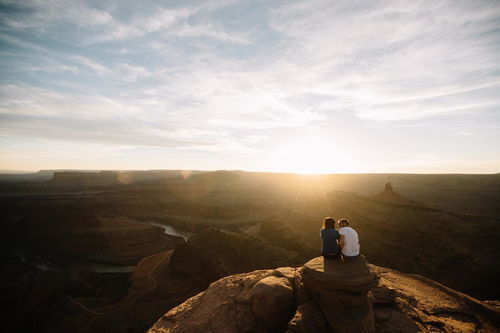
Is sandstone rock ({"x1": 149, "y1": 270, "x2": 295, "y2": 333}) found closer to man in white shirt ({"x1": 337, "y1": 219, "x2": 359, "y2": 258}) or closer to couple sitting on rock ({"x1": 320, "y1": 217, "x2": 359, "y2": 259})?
couple sitting on rock ({"x1": 320, "y1": 217, "x2": 359, "y2": 259})

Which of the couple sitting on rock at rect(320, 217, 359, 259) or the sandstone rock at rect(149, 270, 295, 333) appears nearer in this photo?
the couple sitting on rock at rect(320, 217, 359, 259)

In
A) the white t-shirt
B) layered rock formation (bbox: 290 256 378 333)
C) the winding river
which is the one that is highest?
the white t-shirt

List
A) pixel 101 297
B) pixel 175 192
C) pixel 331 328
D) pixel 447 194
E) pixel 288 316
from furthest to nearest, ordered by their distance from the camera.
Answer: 1. pixel 175 192
2. pixel 447 194
3. pixel 101 297
4. pixel 288 316
5. pixel 331 328

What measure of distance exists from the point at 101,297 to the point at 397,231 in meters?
31.4

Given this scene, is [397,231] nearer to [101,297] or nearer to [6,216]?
[101,297]

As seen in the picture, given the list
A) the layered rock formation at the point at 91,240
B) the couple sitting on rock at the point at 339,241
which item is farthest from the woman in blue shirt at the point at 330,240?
the layered rock formation at the point at 91,240

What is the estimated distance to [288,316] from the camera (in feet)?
24.0

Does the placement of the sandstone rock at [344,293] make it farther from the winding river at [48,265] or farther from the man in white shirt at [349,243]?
the winding river at [48,265]

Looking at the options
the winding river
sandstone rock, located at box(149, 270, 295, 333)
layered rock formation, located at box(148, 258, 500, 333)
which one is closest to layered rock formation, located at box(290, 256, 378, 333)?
layered rock formation, located at box(148, 258, 500, 333)

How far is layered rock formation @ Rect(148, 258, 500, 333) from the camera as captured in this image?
6.45m

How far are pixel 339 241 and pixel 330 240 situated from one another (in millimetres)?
254

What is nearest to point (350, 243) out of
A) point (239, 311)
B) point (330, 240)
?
point (330, 240)

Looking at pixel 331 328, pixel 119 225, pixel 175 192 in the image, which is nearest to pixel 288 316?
pixel 331 328

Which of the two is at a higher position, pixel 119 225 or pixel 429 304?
pixel 429 304
